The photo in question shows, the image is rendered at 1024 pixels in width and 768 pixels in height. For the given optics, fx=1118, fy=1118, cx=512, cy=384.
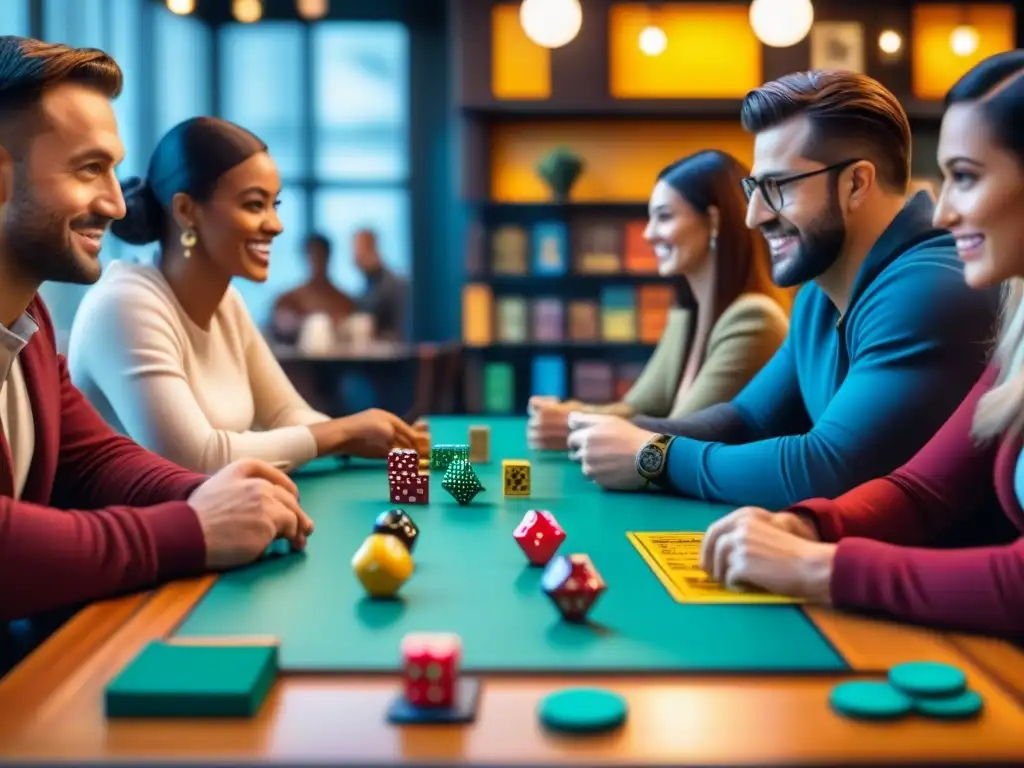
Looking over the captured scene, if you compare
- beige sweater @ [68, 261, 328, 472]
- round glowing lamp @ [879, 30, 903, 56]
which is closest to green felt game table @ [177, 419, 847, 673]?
beige sweater @ [68, 261, 328, 472]

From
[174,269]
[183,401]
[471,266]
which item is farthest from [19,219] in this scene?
[471,266]

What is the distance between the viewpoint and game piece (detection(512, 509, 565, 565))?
57.6 inches

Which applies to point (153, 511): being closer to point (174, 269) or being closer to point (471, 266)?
point (174, 269)

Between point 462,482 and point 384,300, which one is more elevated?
point 384,300

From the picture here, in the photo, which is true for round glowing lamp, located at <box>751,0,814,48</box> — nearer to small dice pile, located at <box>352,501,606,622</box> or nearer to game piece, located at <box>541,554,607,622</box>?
small dice pile, located at <box>352,501,606,622</box>

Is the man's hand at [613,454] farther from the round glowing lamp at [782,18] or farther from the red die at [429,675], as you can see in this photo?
the round glowing lamp at [782,18]

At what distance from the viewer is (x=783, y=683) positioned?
1.05 meters

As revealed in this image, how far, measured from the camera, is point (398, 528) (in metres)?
1.51

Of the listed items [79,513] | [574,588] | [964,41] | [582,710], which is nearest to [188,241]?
[79,513]

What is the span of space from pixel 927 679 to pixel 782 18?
350cm

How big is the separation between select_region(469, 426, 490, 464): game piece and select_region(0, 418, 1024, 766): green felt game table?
92 cm

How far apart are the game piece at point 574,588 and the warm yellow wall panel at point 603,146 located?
589 cm

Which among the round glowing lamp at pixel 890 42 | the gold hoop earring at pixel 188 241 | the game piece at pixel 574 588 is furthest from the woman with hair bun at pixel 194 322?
the round glowing lamp at pixel 890 42

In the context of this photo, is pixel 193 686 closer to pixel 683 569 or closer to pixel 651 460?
pixel 683 569
